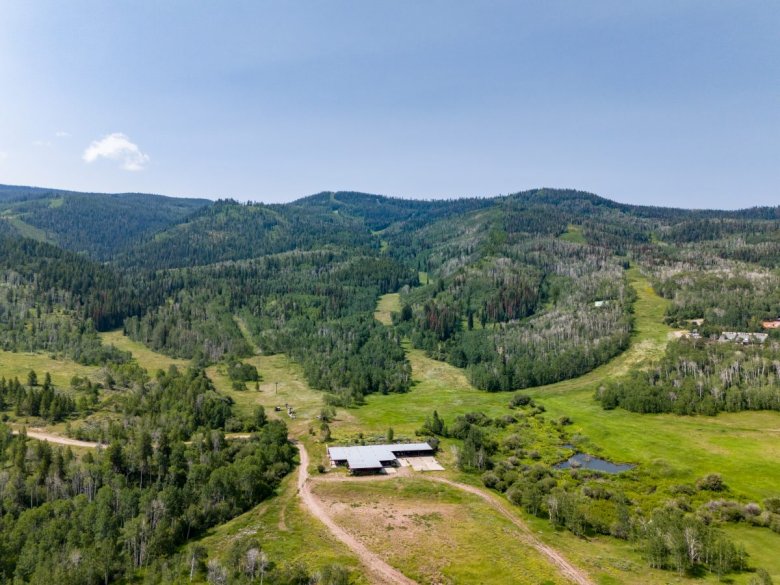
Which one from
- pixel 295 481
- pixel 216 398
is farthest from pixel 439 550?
pixel 216 398

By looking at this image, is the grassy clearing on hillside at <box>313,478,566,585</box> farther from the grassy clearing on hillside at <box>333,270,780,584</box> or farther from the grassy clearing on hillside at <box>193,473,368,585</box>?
the grassy clearing on hillside at <box>333,270,780,584</box>

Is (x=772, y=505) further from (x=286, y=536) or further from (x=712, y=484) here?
(x=286, y=536)

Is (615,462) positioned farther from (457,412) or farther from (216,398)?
(216,398)

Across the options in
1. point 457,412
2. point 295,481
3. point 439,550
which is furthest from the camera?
point 457,412

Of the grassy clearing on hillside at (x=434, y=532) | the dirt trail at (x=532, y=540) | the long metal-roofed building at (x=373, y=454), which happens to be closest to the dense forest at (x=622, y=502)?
the dirt trail at (x=532, y=540)

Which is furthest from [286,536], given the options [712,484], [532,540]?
[712,484]

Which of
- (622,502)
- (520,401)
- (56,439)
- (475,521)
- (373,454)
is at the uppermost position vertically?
(56,439)
